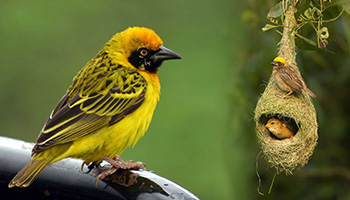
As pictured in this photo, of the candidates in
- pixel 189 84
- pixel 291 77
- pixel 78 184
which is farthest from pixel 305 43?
pixel 189 84

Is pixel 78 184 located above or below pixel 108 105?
below

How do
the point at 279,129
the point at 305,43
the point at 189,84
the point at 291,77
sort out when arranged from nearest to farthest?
the point at 305,43 → the point at 291,77 → the point at 279,129 → the point at 189,84

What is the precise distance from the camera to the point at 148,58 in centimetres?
399

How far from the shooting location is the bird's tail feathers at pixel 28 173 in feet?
9.76

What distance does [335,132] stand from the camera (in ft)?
15.6

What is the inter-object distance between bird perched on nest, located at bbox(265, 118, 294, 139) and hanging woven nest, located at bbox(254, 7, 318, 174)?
0.08 ft

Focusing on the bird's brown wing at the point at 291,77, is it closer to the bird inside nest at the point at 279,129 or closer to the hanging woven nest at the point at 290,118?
the hanging woven nest at the point at 290,118

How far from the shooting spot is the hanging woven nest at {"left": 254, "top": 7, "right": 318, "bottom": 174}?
9.78 ft

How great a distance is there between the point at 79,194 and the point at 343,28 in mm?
2053

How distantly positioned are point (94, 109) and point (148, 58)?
1.69 feet

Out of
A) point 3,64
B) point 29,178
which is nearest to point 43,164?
point 29,178

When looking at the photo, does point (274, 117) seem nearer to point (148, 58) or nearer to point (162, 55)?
point (162, 55)

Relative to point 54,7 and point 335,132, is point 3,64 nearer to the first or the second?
point 54,7

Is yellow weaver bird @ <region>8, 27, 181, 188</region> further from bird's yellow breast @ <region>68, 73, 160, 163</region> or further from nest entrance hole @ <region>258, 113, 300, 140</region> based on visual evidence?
nest entrance hole @ <region>258, 113, 300, 140</region>
